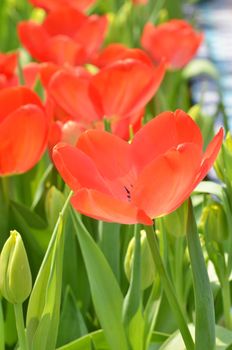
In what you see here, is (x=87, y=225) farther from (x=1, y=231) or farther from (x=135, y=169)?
(x=135, y=169)

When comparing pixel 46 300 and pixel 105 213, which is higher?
pixel 105 213

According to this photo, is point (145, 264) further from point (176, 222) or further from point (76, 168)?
point (76, 168)

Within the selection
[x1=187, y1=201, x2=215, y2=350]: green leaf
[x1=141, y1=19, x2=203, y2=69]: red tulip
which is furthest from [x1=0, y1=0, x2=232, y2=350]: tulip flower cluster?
[x1=141, y1=19, x2=203, y2=69]: red tulip

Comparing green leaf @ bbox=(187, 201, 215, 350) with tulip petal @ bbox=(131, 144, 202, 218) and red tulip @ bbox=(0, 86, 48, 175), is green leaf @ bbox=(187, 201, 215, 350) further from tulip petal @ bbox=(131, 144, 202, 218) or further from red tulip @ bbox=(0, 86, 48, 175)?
red tulip @ bbox=(0, 86, 48, 175)

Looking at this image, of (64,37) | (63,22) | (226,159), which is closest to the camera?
(226,159)

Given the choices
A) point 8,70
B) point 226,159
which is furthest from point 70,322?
point 8,70

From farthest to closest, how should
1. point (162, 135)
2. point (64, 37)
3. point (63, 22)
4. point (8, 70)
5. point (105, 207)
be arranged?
point (63, 22) → point (64, 37) → point (8, 70) → point (162, 135) → point (105, 207)
